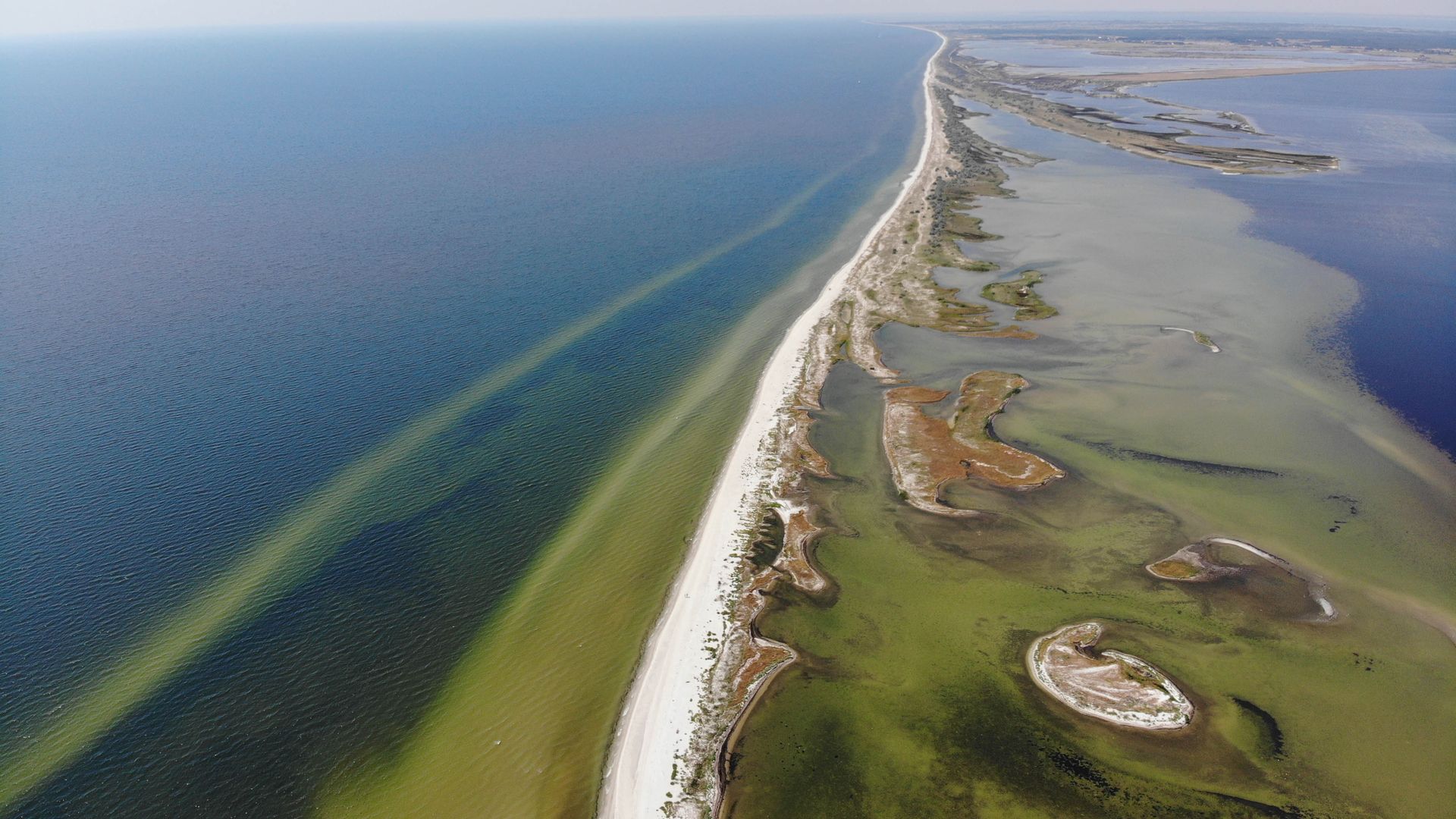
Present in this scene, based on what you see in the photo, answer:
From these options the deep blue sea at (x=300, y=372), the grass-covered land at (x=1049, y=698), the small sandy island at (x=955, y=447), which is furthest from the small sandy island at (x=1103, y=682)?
the deep blue sea at (x=300, y=372)

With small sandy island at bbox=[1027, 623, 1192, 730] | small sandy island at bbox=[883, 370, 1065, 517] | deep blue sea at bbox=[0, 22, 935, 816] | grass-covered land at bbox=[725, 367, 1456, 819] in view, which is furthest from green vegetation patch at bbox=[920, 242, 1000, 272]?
small sandy island at bbox=[1027, 623, 1192, 730]

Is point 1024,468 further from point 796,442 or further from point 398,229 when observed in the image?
point 398,229

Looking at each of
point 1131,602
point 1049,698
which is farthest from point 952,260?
point 1049,698

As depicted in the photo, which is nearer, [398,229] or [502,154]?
[398,229]

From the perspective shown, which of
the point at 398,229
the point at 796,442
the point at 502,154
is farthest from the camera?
the point at 502,154

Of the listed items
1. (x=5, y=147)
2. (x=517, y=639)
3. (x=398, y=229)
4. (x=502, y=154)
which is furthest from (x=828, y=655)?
(x=5, y=147)

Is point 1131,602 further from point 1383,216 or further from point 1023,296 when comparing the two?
point 1383,216

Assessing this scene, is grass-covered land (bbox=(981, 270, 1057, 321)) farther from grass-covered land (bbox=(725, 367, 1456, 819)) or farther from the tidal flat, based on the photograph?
grass-covered land (bbox=(725, 367, 1456, 819))
